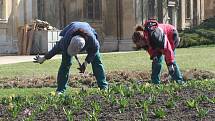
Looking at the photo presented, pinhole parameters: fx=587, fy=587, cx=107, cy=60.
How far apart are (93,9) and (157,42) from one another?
844 inches

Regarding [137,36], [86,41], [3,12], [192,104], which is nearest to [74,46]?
[86,41]

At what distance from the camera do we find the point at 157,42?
32.5 feet

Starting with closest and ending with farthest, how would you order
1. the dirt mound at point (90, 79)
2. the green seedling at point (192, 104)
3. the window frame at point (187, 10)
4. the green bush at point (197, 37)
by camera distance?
the green seedling at point (192, 104), the dirt mound at point (90, 79), the green bush at point (197, 37), the window frame at point (187, 10)

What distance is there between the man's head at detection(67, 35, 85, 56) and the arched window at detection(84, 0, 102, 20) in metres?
22.0

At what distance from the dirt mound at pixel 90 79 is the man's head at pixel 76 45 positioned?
2.78m

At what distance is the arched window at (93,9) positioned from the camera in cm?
3109

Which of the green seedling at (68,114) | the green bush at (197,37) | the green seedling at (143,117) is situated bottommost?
the green seedling at (68,114)

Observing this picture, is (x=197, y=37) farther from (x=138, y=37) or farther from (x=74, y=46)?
(x=74, y=46)

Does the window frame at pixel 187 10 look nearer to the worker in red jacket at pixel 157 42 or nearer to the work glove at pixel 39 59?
the worker in red jacket at pixel 157 42

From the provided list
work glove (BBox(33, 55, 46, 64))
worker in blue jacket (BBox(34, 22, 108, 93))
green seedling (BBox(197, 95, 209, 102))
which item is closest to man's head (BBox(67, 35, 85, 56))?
worker in blue jacket (BBox(34, 22, 108, 93))

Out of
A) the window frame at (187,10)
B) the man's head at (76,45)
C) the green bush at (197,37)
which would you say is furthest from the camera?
the window frame at (187,10)

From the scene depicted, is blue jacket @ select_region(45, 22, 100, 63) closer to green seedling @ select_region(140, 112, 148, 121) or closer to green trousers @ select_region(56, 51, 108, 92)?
green trousers @ select_region(56, 51, 108, 92)

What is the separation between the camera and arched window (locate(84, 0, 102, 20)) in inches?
1224

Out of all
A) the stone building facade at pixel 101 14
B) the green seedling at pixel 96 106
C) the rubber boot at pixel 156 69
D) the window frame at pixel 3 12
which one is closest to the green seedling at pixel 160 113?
the green seedling at pixel 96 106
